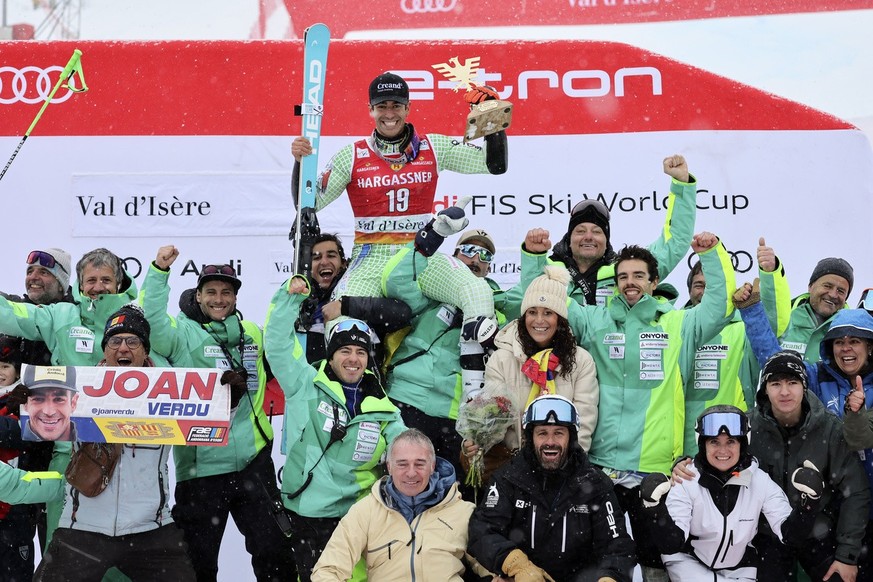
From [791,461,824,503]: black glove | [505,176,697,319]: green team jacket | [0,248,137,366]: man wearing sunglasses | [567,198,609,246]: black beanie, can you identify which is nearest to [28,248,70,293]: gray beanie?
[0,248,137,366]: man wearing sunglasses

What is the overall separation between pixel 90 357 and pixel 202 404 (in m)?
0.94

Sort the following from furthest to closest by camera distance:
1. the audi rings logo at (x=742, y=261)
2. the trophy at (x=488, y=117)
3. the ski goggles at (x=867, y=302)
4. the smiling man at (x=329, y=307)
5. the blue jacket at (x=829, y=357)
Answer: the audi rings logo at (x=742, y=261) < the trophy at (x=488, y=117) < the smiling man at (x=329, y=307) < the ski goggles at (x=867, y=302) < the blue jacket at (x=829, y=357)

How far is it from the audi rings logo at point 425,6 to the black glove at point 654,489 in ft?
17.3

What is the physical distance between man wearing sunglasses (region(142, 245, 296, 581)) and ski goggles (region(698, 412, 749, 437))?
7.21 feet

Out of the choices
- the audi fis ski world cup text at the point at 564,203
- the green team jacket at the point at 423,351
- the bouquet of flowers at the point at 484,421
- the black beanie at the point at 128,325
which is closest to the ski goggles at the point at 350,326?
the green team jacket at the point at 423,351

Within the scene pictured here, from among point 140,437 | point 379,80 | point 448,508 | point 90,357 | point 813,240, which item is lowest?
point 448,508

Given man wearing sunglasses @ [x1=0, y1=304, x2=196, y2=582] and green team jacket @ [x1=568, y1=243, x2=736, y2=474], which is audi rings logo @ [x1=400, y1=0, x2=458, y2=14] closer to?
green team jacket @ [x1=568, y1=243, x2=736, y2=474]

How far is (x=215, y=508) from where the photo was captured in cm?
554

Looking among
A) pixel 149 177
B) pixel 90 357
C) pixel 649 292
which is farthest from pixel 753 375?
pixel 149 177

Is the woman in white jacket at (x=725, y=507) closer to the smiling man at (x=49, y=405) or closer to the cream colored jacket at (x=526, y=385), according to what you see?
the cream colored jacket at (x=526, y=385)

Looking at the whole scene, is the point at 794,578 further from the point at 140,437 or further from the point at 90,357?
the point at 90,357

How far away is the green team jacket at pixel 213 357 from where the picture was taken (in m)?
5.46

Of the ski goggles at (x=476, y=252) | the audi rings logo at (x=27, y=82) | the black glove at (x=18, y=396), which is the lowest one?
the black glove at (x=18, y=396)

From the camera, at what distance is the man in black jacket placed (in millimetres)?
4633
